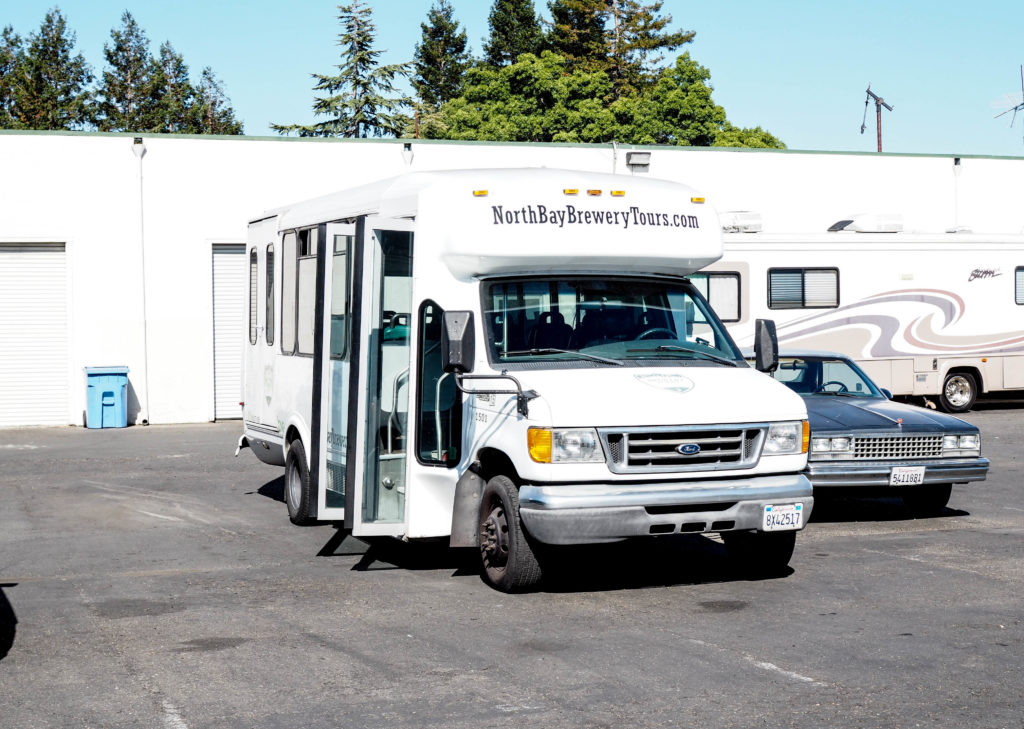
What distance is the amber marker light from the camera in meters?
8.31

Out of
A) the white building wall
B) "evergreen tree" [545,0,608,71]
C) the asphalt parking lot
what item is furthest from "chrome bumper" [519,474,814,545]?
"evergreen tree" [545,0,608,71]

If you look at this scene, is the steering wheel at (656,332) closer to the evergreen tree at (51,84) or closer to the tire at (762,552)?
the tire at (762,552)

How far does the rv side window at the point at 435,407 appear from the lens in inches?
372

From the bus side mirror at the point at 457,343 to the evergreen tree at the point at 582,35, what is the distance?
60824 mm

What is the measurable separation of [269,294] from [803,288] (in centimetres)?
1203

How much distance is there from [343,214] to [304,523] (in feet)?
9.75

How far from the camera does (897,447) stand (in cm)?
1196

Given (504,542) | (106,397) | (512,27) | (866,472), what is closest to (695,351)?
(504,542)

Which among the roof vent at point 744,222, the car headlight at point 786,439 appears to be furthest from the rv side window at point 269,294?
the roof vent at point 744,222

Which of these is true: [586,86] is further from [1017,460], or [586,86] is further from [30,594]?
[30,594]

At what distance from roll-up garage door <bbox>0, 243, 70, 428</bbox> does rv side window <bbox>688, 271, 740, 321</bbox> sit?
37.6ft

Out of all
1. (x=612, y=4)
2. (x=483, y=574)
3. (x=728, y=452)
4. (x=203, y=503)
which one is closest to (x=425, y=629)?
(x=483, y=574)

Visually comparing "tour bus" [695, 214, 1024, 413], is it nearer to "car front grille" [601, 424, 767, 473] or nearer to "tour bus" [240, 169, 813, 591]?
"tour bus" [240, 169, 813, 591]

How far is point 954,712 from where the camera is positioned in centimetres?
607
